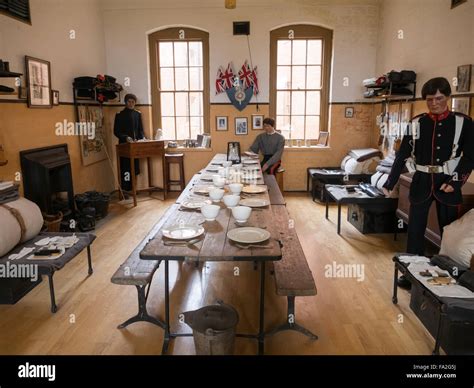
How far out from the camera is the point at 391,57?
20.0 feet

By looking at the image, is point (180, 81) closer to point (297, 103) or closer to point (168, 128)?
point (168, 128)

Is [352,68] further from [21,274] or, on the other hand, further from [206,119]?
[21,274]

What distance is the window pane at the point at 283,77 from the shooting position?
703 centimetres

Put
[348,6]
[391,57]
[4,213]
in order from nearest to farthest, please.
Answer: [4,213]
[391,57]
[348,6]

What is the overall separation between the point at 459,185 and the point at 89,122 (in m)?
5.21

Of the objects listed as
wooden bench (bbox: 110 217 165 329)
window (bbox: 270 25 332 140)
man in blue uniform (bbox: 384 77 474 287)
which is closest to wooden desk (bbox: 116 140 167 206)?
window (bbox: 270 25 332 140)

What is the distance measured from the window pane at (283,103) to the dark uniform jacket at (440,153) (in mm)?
4086

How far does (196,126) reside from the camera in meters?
7.35

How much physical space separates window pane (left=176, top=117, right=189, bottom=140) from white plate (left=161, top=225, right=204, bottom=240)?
5.16 metres

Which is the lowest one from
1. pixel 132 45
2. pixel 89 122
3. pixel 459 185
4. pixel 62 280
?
pixel 62 280

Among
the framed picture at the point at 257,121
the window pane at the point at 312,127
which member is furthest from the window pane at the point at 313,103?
the framed picture at the point at 257,121

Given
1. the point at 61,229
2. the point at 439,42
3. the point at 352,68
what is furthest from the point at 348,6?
the point at 61,229

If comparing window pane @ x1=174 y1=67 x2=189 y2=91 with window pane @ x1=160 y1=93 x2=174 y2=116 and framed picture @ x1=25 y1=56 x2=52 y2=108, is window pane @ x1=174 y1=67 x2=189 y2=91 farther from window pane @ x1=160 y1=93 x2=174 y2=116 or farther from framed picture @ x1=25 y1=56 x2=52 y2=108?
framed picture @ x1=25 y1=56 x2=52 y2=108

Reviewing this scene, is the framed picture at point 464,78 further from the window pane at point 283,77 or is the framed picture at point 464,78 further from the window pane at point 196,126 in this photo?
the window pane at point 196,126
